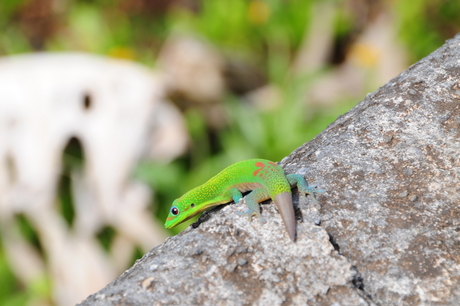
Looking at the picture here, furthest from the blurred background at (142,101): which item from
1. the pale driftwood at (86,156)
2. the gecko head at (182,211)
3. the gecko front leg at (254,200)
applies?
the gecko front leg at (254,200)

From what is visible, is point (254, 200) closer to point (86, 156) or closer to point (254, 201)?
point (254, 201)

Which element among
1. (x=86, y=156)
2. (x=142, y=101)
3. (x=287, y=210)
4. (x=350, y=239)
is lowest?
(x=350, y=239)

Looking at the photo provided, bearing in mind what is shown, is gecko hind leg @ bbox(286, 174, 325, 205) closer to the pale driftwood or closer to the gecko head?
the gecko head

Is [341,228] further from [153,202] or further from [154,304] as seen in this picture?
[153,202]

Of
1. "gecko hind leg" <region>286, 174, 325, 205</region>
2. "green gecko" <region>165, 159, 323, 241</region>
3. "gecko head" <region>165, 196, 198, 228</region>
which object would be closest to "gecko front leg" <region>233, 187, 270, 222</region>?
"green gecko" <region>165, 159, 323, 241</region>

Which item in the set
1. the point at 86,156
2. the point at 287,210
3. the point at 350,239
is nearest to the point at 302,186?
the point at 287,210

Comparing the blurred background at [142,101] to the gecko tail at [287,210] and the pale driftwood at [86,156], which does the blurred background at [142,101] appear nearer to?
the pale driftwood at [86,156]
